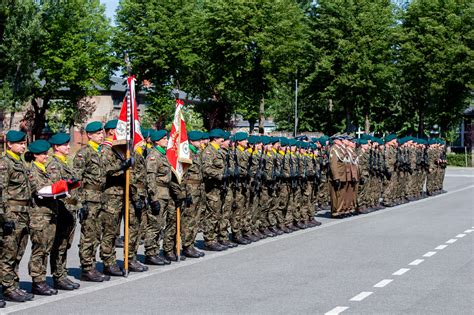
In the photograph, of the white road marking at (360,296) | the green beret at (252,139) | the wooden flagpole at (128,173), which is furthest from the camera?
the green beret at (252,139)

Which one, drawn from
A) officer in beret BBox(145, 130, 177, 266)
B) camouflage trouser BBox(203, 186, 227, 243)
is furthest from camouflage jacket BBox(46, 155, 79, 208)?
camouflage trouser BBox(203, 186, 227, 243)

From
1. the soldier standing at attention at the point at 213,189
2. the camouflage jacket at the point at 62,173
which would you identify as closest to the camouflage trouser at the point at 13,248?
the camouflage jacket at the point at 62,173

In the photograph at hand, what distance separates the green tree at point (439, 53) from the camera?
68.8 meters

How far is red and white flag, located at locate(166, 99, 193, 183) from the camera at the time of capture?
14.2 metres

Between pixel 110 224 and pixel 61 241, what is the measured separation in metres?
1.04

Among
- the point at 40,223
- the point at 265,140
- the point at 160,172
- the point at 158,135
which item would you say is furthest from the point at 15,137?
the point at 265,140

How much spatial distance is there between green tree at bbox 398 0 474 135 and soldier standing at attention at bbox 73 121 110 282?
189 feet

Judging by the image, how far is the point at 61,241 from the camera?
37.3 ft

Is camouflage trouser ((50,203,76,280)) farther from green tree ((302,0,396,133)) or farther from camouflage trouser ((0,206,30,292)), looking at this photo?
green tree ((302,0,396,133))

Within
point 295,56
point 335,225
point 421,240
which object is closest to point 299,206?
point 335,225

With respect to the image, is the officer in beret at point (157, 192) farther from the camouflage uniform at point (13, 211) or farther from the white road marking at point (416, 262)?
the white road marking at point (416, 262)

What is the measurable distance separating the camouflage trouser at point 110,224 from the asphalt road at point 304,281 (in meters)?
0.38

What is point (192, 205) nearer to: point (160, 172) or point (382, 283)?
point (160, 172)

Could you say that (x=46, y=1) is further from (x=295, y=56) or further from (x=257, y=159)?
(x=257, y=159)
